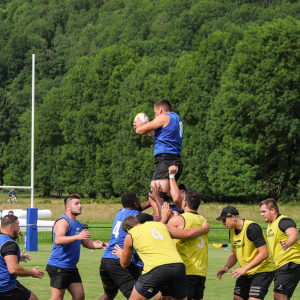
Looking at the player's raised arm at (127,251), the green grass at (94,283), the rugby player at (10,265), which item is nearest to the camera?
the player's raised arm at (127,251)

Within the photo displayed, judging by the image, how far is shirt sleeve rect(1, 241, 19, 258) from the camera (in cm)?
720

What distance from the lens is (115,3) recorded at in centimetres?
12638

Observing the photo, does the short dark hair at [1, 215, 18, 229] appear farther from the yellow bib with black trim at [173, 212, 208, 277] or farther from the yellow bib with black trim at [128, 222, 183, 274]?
the yellow bib with black trim at [173, 212, 208, 277]

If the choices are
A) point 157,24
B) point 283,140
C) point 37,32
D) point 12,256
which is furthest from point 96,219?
point 37,32

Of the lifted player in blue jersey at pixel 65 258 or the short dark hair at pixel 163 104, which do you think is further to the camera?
the lifted player in blue jersey at pixel 65 258

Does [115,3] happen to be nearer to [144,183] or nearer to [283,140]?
[144,183]

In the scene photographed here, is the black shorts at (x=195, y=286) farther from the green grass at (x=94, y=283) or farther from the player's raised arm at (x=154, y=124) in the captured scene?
the green grass at (x=94, y=283)

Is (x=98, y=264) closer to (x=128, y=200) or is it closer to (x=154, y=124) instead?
(x=128, y=200)

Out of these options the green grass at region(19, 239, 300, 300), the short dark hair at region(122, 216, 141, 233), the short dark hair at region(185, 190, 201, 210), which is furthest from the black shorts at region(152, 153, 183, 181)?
the green grass at region(19, 239, 300, 300)

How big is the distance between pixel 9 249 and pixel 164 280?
2510 millimetres

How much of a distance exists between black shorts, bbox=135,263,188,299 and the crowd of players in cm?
1

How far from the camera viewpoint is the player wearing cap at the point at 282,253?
332 inches

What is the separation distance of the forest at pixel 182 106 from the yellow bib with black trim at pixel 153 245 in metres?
36.2

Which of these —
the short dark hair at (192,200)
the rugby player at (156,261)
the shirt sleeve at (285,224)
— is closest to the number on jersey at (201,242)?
the short dark hair at (192,200)
